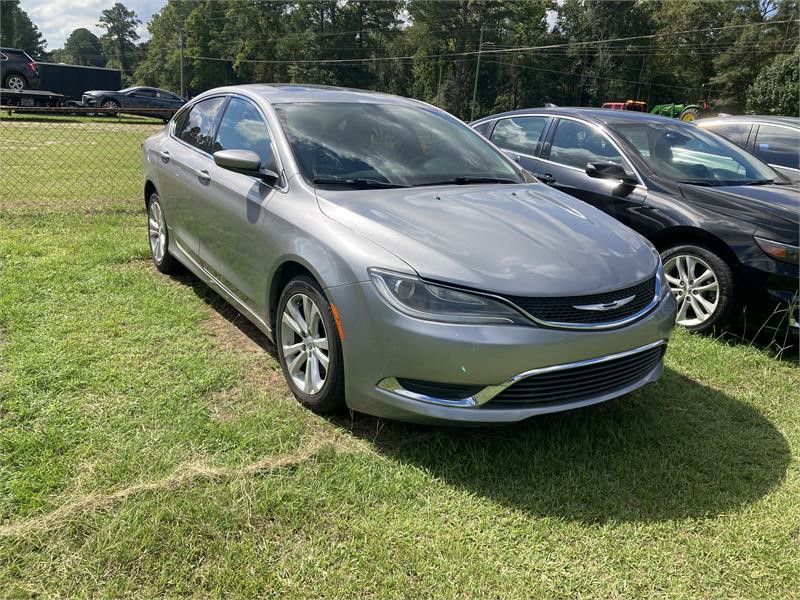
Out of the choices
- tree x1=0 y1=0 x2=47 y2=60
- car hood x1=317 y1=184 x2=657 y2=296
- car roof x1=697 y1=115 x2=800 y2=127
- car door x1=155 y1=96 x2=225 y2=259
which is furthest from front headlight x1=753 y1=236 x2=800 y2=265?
tree x1=0 y1=0 x2=47 y2=60

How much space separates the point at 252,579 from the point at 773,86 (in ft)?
120

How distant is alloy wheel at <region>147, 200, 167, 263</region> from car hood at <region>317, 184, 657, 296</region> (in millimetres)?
2376

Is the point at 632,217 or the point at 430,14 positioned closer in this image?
the point at 632,217

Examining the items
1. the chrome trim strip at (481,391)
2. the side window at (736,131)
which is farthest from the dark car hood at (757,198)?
the side window at (736,131)

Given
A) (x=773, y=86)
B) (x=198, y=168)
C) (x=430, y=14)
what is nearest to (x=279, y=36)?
(x=430, y=14)

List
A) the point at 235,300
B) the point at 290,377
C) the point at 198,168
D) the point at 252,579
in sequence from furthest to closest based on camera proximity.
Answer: the point at 198,168 < the point at 235,300 < the point at 290,377 < the point at 252,579

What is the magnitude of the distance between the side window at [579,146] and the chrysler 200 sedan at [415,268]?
62.5 inches

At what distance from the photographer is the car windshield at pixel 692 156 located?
479cm

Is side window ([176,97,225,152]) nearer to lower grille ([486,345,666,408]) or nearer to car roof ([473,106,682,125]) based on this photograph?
lower grille ([486,345,666,408])

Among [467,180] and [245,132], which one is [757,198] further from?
[245,132]

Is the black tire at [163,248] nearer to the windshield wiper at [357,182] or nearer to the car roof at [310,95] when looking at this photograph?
the car roof at [310,95]

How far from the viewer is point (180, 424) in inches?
111

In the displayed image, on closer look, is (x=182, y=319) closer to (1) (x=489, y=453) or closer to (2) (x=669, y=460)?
(1) (x=489, y=453)

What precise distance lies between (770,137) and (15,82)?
24792mm
